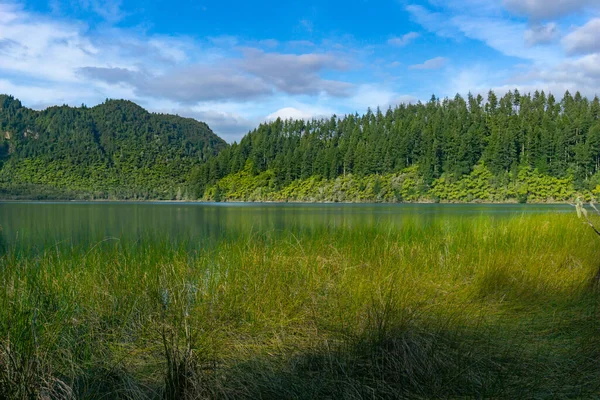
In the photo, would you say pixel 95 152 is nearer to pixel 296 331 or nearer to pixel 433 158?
pixel 433 158

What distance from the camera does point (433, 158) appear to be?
86.1 meters

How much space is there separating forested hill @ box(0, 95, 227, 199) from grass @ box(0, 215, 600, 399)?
11245cm

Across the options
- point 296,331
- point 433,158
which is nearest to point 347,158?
point 433,158

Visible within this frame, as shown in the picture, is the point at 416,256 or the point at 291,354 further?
the point at 416,256

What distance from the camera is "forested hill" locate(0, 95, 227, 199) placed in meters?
119

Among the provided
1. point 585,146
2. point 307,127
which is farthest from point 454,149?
point 307,127

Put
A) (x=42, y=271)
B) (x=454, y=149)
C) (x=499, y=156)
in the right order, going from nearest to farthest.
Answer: (x=42, y=271), (x=499, y=156), (x=454, y=149)

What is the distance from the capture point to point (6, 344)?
9.08ft

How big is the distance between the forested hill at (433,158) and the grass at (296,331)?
203 feet

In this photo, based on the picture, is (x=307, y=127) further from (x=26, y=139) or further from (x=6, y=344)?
(x=6, y=344)

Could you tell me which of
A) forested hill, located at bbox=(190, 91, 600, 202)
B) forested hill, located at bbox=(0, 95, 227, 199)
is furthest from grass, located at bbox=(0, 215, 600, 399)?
forested hill, located at bbox=(0, 95, 227, 199)

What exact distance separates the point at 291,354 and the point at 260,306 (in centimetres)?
99

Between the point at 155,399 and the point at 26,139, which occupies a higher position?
the point at 26,139

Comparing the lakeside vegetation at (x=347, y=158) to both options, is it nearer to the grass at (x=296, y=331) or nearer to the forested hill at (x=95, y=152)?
the forested hill at (x=95, y=152)
